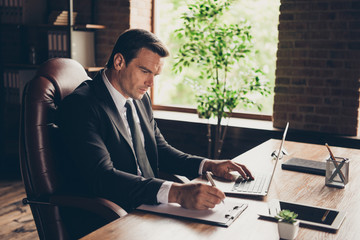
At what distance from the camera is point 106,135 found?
1.81 m

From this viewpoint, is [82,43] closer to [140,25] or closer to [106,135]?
[140,25]

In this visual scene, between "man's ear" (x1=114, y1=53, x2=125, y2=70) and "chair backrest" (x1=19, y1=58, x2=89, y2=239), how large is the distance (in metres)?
0.32

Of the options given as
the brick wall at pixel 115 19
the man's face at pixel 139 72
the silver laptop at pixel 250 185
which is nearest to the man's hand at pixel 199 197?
the silver laptop at pixel 250 185

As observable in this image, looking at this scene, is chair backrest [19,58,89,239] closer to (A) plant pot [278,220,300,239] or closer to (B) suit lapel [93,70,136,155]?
(B) suit lapel [93,70,136,155]

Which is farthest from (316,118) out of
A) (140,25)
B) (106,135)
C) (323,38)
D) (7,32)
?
(7,32)

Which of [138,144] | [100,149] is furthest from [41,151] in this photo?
[138,144]

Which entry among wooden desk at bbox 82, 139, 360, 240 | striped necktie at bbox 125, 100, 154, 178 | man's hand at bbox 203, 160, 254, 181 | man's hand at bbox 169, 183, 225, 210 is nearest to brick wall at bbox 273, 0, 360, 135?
wooden desk at bbox 82, 139, 360, 240

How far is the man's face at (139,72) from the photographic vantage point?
74.9 inches

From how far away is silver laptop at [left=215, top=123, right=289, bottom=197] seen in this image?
165 cm

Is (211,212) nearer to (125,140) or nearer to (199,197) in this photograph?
(199,197)

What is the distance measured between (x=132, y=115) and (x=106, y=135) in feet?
0.84

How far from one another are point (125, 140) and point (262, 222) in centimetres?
74

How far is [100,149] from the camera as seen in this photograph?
66.2 inches

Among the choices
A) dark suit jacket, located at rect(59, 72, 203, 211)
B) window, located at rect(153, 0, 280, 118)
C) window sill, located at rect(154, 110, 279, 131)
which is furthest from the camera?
window, located at rect(153, 0, 280, 118)
